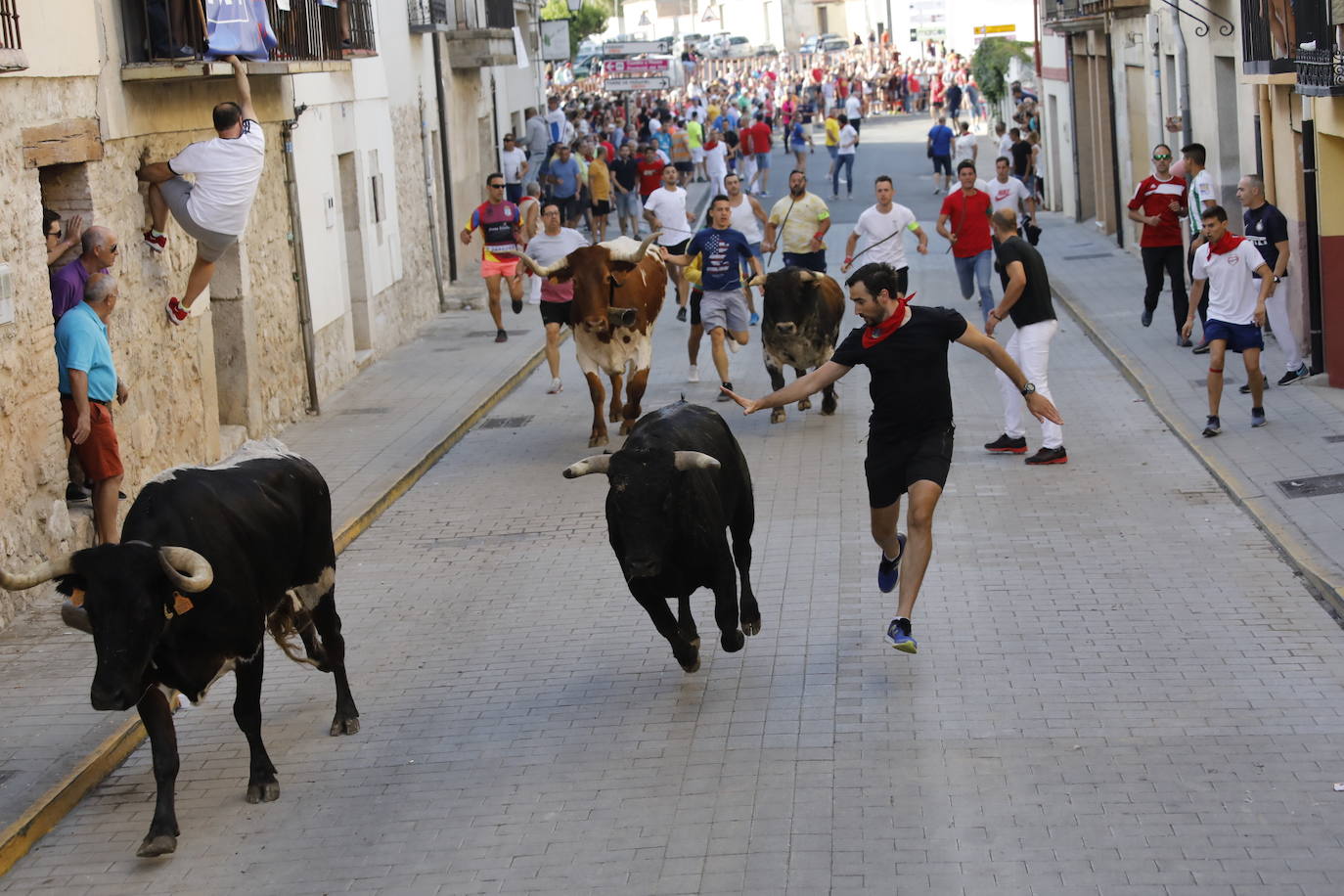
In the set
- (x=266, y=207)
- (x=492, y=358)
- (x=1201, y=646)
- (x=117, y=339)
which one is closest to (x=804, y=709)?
(x=1201, y=646)

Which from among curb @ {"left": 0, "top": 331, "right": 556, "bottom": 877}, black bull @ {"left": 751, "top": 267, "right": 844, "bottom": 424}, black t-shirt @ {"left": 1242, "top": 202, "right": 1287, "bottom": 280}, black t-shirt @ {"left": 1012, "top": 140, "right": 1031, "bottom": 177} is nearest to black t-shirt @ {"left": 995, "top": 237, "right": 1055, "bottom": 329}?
black bull @ {"left": 751, "top": 267, "right": 844, "bottom": 424}

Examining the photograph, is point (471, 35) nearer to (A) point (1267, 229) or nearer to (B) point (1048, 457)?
(A) point (1267, 229)

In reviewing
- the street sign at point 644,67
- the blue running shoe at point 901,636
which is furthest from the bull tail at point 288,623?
the street sign at point 644,67

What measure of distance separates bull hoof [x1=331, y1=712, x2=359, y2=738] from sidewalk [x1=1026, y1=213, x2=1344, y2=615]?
4.98 meters

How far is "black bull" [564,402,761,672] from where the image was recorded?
834cm

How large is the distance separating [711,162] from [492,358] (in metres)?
18.7

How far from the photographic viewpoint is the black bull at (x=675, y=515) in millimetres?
8336

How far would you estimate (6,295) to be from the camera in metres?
10.8

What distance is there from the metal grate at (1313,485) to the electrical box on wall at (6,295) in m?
8.27

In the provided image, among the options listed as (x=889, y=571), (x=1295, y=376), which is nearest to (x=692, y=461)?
(x=889, y=571)

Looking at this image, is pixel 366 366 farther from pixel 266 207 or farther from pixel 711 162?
pixel 711 162

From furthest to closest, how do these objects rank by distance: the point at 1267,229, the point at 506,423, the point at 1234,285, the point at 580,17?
the point at 580,17 < the point at 506,423 < the point at 1267,229 < the point at 1234,285

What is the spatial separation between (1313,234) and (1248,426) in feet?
9.47

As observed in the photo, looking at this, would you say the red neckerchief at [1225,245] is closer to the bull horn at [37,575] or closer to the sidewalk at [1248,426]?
the sidewalk at [1248,426]
